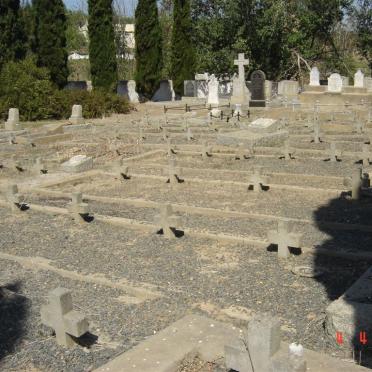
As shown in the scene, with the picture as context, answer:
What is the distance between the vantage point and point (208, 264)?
6906 millimetres

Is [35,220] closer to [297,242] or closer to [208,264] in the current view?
[208,264]

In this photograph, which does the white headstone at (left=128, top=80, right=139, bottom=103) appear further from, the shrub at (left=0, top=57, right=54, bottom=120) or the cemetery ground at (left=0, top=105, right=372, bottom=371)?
the cemetery ground at (left=0, top=105, right=372, bottom=371)

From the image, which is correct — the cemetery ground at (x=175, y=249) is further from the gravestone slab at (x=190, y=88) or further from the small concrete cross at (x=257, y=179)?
the gravestone slab at (x=190, y=88)

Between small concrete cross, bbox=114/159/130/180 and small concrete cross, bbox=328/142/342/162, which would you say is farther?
small concrete cross, bbox=328/142/342/162

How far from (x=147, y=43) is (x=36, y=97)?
11616 mm

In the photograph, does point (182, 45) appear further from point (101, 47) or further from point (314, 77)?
point (314, 77)

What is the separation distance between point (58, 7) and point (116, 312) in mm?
26988

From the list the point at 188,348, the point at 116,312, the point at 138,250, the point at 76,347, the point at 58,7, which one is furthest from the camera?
the point at 58,7

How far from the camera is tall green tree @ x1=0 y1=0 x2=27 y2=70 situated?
Answer: 26375 mm

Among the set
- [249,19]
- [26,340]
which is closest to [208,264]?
[26,340]

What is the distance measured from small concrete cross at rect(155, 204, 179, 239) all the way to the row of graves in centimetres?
2

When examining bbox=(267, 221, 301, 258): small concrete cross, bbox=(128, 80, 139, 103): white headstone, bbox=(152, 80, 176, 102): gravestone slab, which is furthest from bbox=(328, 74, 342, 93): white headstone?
bbox=(267, 221, 301, 258): small concrete cross

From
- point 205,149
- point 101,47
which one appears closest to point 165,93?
point 101,47

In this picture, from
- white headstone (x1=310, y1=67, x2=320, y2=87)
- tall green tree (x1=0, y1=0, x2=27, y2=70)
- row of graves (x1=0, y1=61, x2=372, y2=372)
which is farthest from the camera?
white headstone (x1=310, y1=67, x2=320, y2=87)
